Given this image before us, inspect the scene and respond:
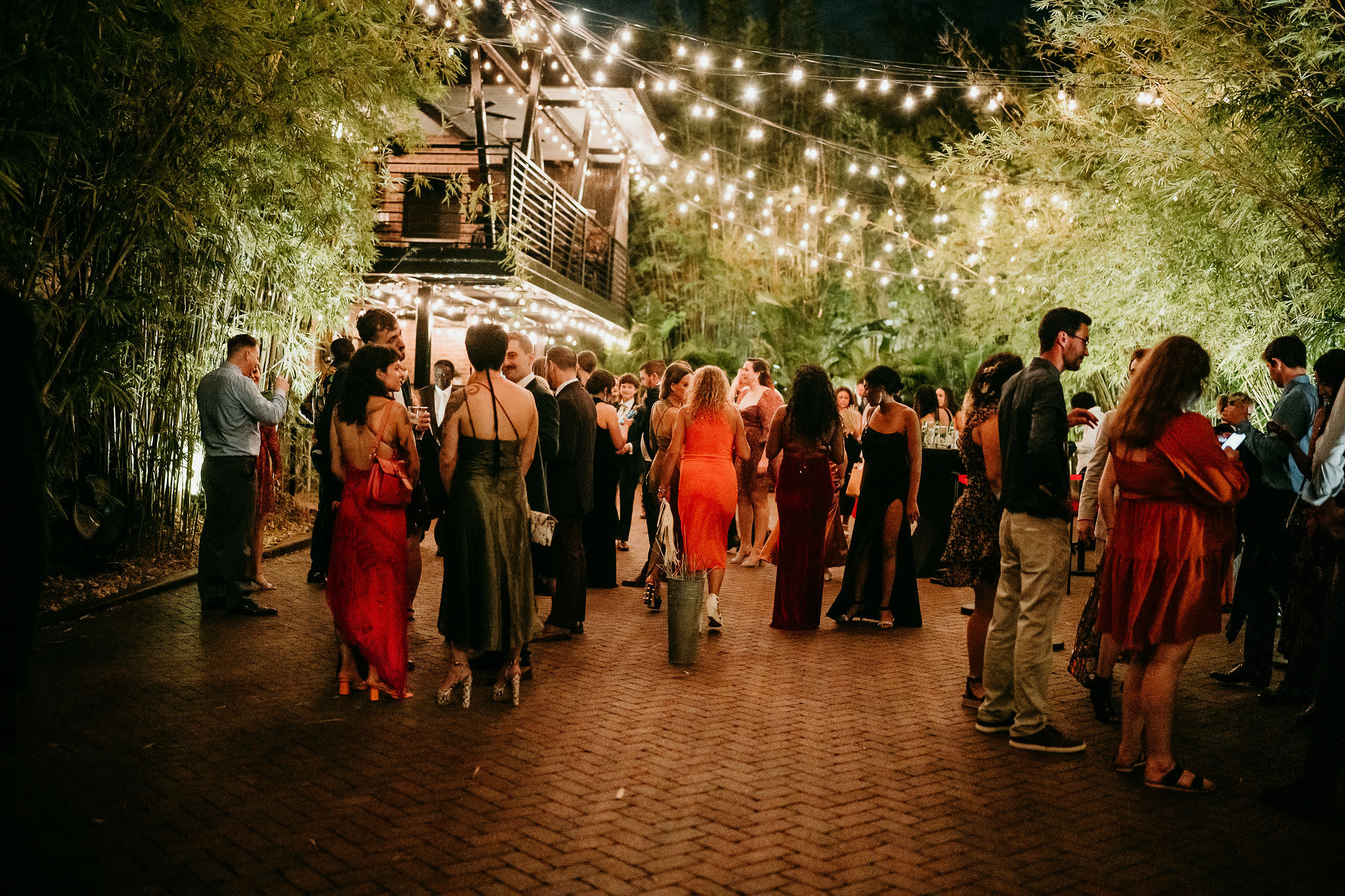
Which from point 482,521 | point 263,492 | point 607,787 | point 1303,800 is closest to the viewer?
point 1303,800

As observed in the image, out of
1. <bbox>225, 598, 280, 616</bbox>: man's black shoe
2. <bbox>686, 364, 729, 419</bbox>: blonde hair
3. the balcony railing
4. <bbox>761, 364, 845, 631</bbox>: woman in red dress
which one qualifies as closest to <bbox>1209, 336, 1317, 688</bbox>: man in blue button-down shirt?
<bbox>761, 364, 845, 631</bbox>: woman in red dress

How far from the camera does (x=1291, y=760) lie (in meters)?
4.63

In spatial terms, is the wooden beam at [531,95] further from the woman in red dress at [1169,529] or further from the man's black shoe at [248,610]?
the woman in red dress at [1169,529]

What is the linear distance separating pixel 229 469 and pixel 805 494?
166 inches

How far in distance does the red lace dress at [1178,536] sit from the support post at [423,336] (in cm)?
1313

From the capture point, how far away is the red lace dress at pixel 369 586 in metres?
5.20

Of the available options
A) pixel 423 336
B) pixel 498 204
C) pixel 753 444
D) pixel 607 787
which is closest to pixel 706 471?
pixel 607 787

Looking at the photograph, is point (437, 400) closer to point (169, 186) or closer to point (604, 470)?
point (604, 470)

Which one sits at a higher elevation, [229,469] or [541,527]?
[229,469]

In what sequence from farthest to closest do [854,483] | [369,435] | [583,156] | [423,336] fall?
[583,156] < [423,336] < [854,483] < [369,435]

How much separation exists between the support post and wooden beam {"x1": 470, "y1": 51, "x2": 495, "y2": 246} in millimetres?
1806

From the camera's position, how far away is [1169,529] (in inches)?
Answer: 165

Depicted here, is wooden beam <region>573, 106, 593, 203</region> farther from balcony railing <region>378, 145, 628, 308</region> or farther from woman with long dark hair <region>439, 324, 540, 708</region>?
woman with long dark hair <region>439, 324, 540, 708</region>

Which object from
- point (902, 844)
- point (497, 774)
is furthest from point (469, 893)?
point (902, 844)
